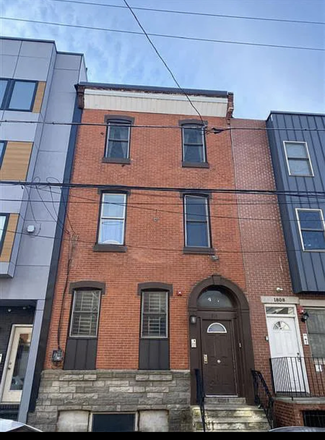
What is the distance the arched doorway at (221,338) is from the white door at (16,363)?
4661 mm

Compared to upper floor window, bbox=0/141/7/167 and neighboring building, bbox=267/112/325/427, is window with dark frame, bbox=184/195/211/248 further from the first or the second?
upper floor window, bbox=0/141/7/167

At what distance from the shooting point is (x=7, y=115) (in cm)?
972

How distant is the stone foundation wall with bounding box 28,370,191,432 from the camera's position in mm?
6996

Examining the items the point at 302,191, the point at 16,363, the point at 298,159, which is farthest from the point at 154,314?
the point at 298,159

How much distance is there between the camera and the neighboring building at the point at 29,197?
798 cm

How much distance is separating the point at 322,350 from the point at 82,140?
945 centimetres

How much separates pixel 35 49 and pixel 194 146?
6.48m

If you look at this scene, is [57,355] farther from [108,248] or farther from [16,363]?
[108,248]

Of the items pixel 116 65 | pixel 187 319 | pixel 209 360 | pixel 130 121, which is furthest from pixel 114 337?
pixel 130 121

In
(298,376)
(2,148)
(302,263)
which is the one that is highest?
(2,148)

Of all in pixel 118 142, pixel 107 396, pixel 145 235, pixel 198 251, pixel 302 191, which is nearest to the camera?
pixel 107 396

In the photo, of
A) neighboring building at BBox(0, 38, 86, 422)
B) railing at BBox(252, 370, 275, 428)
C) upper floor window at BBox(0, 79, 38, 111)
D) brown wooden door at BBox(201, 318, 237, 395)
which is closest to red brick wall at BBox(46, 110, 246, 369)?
neighboring building at BBox(0, 38, 86, 422)

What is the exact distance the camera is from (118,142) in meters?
10.5
